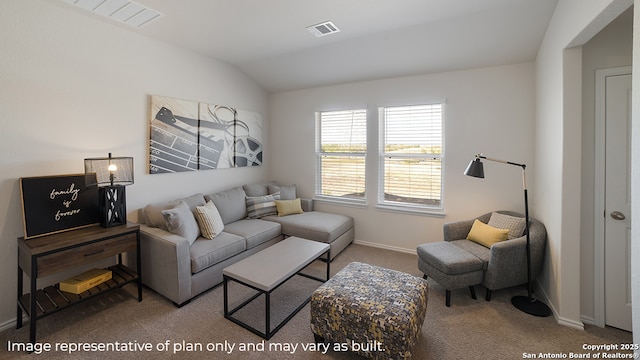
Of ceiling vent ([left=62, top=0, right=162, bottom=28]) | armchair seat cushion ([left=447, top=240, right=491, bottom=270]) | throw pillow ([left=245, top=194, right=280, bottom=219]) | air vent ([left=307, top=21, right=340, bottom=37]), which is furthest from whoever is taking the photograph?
throw pillow ([left=245, top=194, right=280, bottom=219])

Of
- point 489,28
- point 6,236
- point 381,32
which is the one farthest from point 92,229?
point 489,28

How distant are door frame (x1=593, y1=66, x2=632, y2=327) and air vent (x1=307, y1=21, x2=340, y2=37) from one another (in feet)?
7.64

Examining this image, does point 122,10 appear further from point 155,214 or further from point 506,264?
point 506,264

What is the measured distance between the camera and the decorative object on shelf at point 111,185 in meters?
2.45

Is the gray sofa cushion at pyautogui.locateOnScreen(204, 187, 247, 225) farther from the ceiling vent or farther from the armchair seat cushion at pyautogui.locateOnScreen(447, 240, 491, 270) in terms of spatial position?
the armchair seat cushion at pyautogui.locateOnScreen(447, 240, 491, 270)

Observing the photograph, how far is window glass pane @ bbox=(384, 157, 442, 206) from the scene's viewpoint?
372 cm

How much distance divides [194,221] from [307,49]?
2527 millimetres

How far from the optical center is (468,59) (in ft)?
10.5

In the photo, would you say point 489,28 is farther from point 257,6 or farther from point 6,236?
point 6,236

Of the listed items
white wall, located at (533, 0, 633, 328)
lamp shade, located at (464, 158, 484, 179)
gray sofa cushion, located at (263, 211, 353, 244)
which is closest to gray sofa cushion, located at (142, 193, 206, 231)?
gray sofa cushion, located at (263, 211, 353, 244)

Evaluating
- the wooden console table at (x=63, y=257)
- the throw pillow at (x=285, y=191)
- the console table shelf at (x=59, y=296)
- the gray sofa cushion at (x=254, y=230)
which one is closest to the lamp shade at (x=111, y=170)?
the wooden console table at (x=63, y=257)

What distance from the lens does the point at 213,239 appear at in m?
3.00

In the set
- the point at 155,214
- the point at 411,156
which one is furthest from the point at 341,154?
the point at 155,214

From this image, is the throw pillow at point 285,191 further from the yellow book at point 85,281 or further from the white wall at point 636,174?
the white wall at point 636,174
